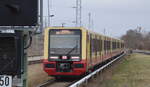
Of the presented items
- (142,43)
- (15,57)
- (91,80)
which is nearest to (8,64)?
(15,57)

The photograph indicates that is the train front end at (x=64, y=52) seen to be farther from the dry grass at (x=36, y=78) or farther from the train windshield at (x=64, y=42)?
the dry grass at (x=36, y=78)

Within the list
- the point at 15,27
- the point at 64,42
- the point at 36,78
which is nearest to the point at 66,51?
the point at 64,42

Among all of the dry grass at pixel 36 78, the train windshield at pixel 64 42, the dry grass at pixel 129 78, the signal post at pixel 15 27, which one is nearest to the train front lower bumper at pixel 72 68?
the train windshield at pixel 64 42

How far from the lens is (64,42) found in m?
19.0

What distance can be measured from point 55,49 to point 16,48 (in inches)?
552

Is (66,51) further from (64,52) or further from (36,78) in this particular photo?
(36,78)

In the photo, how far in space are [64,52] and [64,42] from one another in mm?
612

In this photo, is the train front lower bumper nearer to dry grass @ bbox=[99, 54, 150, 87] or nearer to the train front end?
the train front end

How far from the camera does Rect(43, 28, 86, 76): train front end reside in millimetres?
18422

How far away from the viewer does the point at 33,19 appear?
190 inches

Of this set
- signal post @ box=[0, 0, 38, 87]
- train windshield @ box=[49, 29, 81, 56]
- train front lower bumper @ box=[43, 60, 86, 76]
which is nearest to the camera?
signal post @ box=[0, 0, 38, 87]

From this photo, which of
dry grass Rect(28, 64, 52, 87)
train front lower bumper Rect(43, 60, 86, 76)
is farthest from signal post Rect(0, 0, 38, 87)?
train front lower bumper Rect(43, 60, 86, 76)

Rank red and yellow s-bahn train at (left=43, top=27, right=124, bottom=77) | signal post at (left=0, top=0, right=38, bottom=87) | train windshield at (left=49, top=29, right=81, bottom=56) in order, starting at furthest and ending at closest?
train windshield at (left=49, top=29, right=81, bottom=56) < red and yellow s-bahn train at (left=43, top=27, right=124, bottom=77) < signal post at (left=0, top=0, right=38, bottom=87)

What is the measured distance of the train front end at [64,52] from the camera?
725 inches
